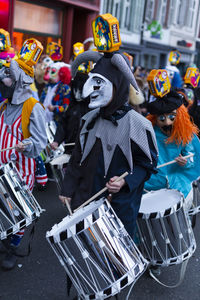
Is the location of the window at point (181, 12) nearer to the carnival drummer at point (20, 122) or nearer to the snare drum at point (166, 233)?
the carnival drummer at point (20, 122)

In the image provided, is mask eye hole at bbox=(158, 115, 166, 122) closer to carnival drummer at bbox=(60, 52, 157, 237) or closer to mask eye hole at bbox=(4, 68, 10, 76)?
carnival drummer at bbox=(60, 52, 157, 237)

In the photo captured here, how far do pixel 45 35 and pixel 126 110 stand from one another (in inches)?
391

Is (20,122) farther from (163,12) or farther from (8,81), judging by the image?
(163,12)

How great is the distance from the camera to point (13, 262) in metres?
3.29

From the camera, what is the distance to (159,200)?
315 cm

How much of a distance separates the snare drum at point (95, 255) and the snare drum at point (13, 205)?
0.72 metres

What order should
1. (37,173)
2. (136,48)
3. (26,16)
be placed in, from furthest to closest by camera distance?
1. (136,48)
2. (26,16)
3. (37,173)

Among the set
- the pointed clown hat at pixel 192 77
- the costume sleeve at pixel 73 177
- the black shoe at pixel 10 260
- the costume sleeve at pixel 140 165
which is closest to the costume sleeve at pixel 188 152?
the costume sleeve at pixel 140 165

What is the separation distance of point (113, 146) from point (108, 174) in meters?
0.20

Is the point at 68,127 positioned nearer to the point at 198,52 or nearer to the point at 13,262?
the point at 13,262

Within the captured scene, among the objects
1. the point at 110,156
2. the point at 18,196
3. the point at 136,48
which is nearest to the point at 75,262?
the point at 110,156

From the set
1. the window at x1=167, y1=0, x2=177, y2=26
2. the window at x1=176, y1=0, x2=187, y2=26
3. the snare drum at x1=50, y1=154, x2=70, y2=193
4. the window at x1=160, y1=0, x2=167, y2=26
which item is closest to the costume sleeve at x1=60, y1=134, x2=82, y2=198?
the snare drum at x1=50, y1=154, x2=70, y2=193

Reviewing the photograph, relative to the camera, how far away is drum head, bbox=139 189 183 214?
2.96 meters

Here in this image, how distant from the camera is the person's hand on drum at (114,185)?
2350 millimetres
